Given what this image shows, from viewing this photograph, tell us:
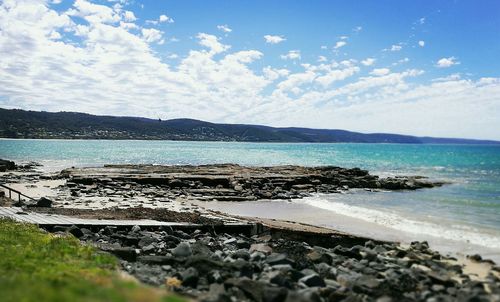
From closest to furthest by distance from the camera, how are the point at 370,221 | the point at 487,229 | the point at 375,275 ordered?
the point at 375,275, the point at 487,229, the point at 370,221

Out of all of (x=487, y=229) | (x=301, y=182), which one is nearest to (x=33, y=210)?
(x=487, y=229)

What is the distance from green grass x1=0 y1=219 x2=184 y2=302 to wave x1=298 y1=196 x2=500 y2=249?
13454 mm

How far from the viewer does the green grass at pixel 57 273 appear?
632 centimetres

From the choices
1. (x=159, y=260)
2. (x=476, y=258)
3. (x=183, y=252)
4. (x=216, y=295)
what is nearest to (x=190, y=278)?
(x=216, y=295)

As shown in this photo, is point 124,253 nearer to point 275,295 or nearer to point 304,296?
point 275,295

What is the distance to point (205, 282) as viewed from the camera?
10.3 meters

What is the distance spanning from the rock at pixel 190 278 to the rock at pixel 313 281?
227 centimetres

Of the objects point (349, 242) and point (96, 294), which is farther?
point (349, 242)

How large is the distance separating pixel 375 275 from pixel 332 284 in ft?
4.91

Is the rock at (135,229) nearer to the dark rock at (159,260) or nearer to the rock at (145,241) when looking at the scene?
the rock at (145,241)

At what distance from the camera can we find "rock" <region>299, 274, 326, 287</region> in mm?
10359

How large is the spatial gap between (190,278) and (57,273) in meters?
2.82

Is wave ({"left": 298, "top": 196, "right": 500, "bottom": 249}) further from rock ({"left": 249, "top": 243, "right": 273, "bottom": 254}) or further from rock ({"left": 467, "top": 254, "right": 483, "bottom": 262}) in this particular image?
rock ({"left": 249, "top": 243, "right": 273, "bottom": 254})

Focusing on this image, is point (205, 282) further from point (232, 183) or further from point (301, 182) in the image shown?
point (301, 182)
